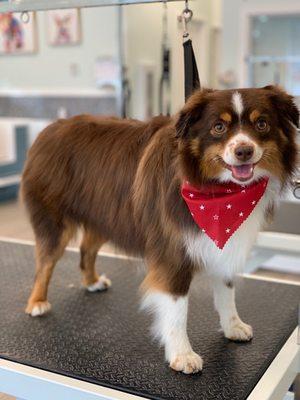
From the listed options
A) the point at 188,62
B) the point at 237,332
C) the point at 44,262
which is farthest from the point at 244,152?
the point at 44,262

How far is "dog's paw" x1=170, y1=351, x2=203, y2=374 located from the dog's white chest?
0.86 feet

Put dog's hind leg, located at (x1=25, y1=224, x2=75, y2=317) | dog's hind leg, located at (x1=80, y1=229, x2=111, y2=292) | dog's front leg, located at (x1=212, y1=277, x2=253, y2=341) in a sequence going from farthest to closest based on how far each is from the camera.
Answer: dog's hind leg, located at (x1=80, y1=229, x2=111, y2=292)
dog's hind leg, located at (x1=25, y1=224, x2=75, y2=317)
dog's front leg, located at (x1=212, y1=277, x2=253, y2=341)

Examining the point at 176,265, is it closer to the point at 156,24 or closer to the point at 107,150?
the point at 107,150

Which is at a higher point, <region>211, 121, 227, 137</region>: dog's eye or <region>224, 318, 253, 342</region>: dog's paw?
<region>211, 121, 227, 137</region>: dog's eye

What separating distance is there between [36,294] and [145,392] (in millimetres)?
692

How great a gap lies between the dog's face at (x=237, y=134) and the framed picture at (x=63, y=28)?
5.06 m

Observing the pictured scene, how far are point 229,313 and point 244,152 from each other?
2.18 ft

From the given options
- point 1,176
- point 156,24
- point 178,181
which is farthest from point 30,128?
point 178,181

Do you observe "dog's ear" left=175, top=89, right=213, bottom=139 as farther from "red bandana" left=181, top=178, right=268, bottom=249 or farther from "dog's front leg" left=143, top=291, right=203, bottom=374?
"dog's front leg" left=143, top=291, right=203, bottom=374

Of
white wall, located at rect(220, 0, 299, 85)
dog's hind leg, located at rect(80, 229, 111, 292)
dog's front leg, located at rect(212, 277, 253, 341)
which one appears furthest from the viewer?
white wall, located at rect(220, 0, 299, 85)

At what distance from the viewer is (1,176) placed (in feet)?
19.3

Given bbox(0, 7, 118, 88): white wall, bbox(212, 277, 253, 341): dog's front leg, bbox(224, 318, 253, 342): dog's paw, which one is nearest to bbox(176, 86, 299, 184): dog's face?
bbox(212, 277, 253, 341): dog's front leg

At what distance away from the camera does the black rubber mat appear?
1453 mm

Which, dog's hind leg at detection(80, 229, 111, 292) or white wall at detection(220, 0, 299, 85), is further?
white wall at detection(220, 0, 299, 85)
